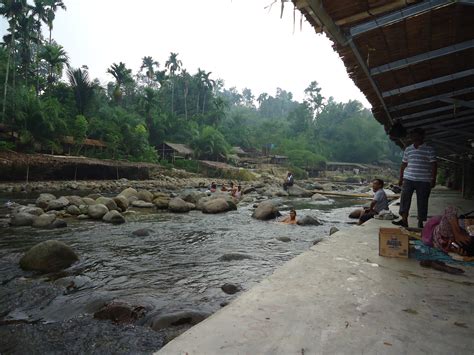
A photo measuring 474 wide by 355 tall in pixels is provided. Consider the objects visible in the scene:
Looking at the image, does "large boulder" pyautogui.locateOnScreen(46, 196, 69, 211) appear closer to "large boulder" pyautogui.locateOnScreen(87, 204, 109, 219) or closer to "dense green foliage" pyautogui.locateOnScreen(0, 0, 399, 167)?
"large boulder" pyautogui.locateOnScreen(87, 204, 109, 219)

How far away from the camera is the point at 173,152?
38031 millimetres

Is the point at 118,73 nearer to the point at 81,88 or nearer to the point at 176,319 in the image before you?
the point at 81,88

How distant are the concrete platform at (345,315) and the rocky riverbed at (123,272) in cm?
128

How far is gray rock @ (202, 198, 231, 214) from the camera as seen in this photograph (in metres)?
12.4

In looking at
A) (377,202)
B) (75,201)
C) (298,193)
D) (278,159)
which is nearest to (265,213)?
(377,202)

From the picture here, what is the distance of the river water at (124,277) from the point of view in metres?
3.09

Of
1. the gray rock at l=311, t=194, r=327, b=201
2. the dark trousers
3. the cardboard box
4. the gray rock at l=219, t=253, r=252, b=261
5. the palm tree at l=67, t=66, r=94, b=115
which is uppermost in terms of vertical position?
the palm tree at l=67, t=66, r=94, b=115

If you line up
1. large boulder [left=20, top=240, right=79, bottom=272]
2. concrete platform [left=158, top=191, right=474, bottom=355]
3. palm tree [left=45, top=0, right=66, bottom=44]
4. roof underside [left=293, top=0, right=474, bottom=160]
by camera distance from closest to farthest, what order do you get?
concrete platform [left=158, top=191, right=474, bottom=355]
roof underside [left=293, top=0, right=474, bottom=160]
large boulder [left=20, top=240, right=79, bottom=272]
palm tree [left=45, top=0, right=66, bottom=44]

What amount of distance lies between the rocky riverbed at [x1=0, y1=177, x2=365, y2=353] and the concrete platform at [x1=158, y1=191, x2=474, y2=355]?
128cm

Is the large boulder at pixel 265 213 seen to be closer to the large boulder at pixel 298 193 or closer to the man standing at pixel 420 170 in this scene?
the man standing at pixel 420 170

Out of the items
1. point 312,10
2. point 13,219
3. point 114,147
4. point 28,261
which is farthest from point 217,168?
point 312,10

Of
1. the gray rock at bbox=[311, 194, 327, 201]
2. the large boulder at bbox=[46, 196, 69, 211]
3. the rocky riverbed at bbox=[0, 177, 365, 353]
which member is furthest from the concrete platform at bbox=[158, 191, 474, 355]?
the gray rock at bbox=[311, 194, 327, 201]

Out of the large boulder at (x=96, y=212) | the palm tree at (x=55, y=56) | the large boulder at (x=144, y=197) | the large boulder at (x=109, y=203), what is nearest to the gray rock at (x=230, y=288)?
the large boulder at (x=96, y=212)

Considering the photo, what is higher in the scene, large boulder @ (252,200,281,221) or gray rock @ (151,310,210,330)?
large boulder @ (252,200,281,221)
